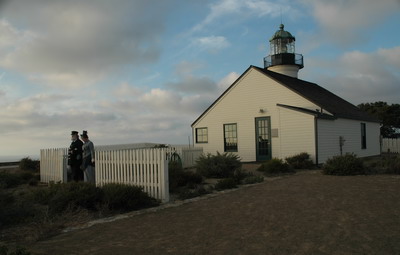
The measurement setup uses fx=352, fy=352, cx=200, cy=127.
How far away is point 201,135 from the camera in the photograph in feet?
71.7

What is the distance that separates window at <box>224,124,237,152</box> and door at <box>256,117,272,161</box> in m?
1.59

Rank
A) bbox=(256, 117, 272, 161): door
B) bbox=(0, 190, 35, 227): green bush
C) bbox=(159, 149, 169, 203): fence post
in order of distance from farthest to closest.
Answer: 1. bbox=(256, 117, 272, 161): door
2. bbox=(159, 149, 169, 203): fence post
3. bbox=(0, 190, 35, 227): green bush

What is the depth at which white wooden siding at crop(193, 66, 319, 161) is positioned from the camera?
1819 centimetres

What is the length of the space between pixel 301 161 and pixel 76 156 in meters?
9.55

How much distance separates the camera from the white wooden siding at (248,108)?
18.2 m

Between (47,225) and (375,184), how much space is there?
313 inches

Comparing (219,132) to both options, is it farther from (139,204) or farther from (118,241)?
(118,241)

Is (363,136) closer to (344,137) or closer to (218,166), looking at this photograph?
(344,137)

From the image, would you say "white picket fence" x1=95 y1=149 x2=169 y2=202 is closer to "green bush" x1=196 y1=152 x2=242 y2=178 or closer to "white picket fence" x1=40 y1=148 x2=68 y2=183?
"white picket fence" x1=40 y1=148 x2=68 y2=183

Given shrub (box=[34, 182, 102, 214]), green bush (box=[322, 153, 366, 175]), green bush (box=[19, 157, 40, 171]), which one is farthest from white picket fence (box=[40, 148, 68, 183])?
green bush (box=[322, 153, 366, 175])

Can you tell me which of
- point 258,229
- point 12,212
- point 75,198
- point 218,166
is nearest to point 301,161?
point 218,166

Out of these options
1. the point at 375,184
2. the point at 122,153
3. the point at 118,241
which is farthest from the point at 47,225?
the point at 375,184

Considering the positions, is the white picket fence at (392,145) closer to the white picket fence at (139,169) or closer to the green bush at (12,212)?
the white picket fence at (139,169)

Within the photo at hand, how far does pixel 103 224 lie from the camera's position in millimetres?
6125
